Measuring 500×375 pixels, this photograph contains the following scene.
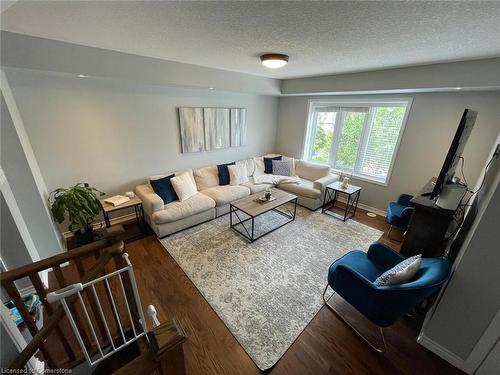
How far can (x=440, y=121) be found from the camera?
310cm

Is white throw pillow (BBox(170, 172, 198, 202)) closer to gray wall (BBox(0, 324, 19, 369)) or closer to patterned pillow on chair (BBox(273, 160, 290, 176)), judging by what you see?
patterned pillow on chair (BBox(273, 160, 290, 176))

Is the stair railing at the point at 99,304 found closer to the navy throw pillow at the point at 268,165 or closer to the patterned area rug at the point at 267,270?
the patterned area rug at the point at 267,270

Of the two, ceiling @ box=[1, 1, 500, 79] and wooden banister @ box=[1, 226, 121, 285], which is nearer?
wooden banister @ box=[1, 226, 121, 285]

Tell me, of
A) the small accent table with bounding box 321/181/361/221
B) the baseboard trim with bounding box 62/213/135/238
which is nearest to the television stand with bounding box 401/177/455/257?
the small accent table with bounding box 321/181/361/221

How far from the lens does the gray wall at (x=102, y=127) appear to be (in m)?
2.46

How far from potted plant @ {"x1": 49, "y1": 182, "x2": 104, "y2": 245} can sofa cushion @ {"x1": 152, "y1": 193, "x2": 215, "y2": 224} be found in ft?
2.52

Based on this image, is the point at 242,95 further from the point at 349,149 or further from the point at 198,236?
the point at 198,236

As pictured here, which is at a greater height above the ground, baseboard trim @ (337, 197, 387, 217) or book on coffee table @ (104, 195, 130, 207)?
book on coffee table @ (104, 195, 130, 207)

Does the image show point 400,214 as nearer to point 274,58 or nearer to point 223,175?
point 274,58

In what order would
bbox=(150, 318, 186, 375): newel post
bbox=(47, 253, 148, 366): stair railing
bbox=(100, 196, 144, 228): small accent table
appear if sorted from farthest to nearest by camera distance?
bbox=(100, 196, 144, 228): small accent table → bbox=(47, 253, 148, 366): stair railing → bbox=(150, 318, 186, 375): newel post

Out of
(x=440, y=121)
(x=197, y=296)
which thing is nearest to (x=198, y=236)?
(x=197, y=296)

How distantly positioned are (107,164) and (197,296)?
2403 millimetres

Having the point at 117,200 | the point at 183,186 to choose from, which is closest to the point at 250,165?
the point at 183,186

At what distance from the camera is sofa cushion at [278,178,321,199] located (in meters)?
3.89
